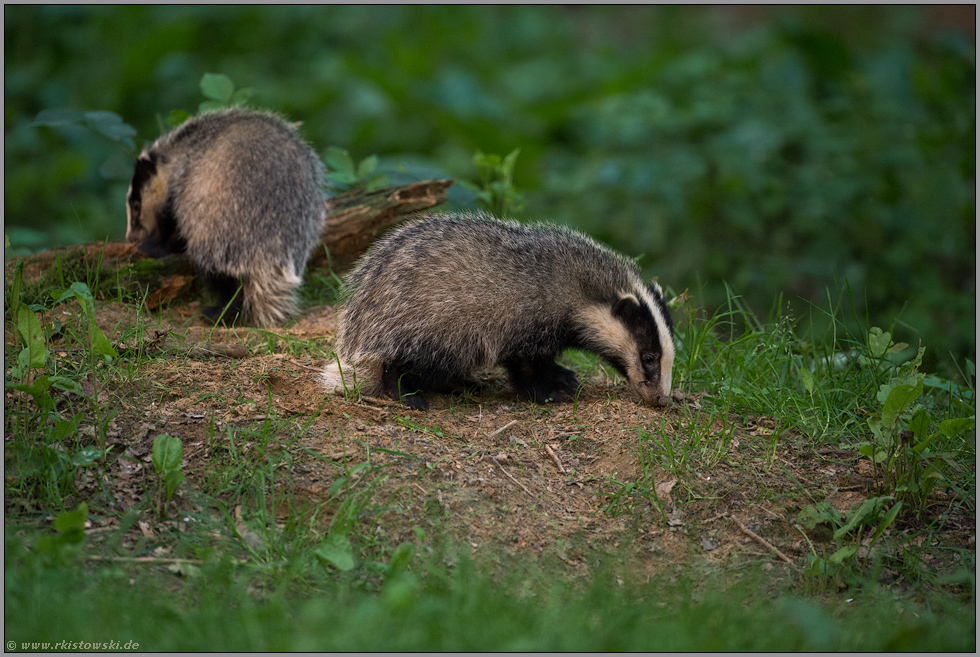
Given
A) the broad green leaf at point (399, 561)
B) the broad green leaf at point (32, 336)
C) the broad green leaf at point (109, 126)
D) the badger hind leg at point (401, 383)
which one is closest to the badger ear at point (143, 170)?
the broad green leaf at point (109, 126)

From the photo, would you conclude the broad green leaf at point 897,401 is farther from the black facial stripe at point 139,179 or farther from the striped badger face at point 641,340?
the black facial stripe at point 139,179

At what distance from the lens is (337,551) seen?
Result: 359 centimetres

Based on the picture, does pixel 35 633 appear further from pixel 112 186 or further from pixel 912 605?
pixel 112 186

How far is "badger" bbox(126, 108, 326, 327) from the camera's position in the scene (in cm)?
592

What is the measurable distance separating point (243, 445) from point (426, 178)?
324cm

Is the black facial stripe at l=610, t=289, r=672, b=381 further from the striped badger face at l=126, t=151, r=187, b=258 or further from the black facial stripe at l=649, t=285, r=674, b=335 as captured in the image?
the striped badger face at l=126, t=151, r=187, b=258

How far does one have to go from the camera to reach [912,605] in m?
3.80

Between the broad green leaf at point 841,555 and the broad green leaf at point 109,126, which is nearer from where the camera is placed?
the broad green leaf at point 841,555

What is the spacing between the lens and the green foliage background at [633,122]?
9445mm

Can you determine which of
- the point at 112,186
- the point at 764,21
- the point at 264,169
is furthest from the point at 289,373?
the point at 764,21

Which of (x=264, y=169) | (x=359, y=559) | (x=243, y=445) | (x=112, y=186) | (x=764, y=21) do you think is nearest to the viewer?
(x=359, y=559)

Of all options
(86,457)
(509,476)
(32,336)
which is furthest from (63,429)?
(509,476)

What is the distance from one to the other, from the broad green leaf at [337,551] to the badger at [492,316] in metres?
1.25

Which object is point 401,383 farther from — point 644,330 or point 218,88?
point 218,88
